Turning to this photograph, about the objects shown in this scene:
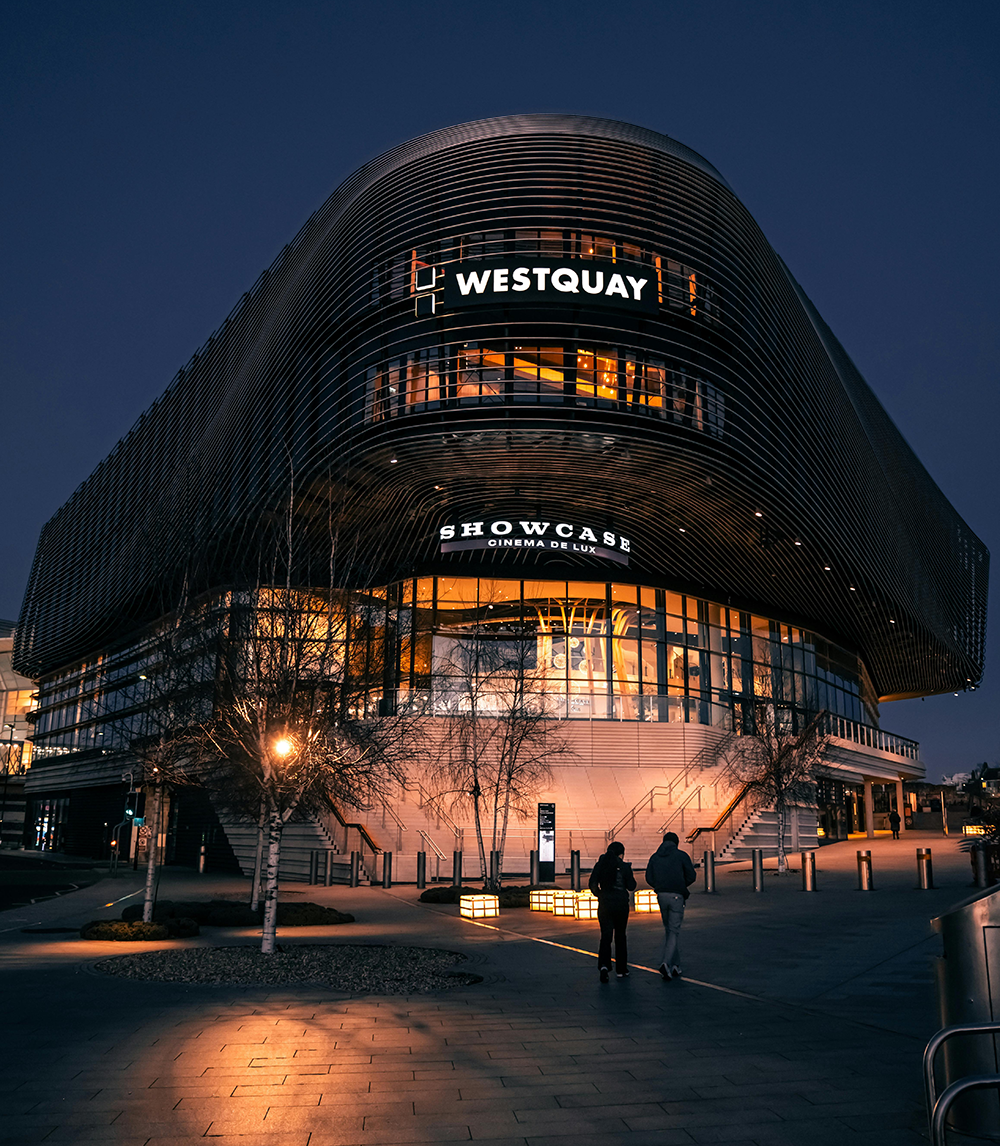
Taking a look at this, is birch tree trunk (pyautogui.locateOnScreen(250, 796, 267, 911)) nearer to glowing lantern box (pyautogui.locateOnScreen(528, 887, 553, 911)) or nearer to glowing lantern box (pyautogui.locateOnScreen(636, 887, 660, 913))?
glowing lantern box (pyautogui.locateOnScreen(528, 887, 553, 911))

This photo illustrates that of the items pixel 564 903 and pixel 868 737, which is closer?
pixel 564 903

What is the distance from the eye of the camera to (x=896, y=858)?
3438 centimetres

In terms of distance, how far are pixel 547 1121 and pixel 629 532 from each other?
34.1m

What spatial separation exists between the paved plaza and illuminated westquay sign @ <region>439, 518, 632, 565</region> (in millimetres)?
22110

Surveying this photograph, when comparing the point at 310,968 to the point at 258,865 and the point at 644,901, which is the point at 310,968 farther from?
the point at 644,901

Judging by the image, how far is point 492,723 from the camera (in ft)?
120

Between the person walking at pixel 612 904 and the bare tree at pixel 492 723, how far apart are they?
17759 mm

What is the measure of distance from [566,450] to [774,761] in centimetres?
1223

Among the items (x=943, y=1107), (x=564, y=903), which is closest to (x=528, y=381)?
(x=564, y=903)

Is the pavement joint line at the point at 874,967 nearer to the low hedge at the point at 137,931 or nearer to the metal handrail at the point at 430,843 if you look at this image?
the low hedge at the point at 137,931

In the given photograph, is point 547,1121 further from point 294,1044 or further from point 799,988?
point 799,988

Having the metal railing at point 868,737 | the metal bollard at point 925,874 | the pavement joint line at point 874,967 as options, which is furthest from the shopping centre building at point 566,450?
the pavement joint line at point 874,967

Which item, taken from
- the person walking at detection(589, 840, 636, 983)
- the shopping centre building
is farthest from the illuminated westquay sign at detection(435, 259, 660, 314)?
the person walking at detection(589, 840, 636, 983)

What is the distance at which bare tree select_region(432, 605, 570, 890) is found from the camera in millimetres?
33219
